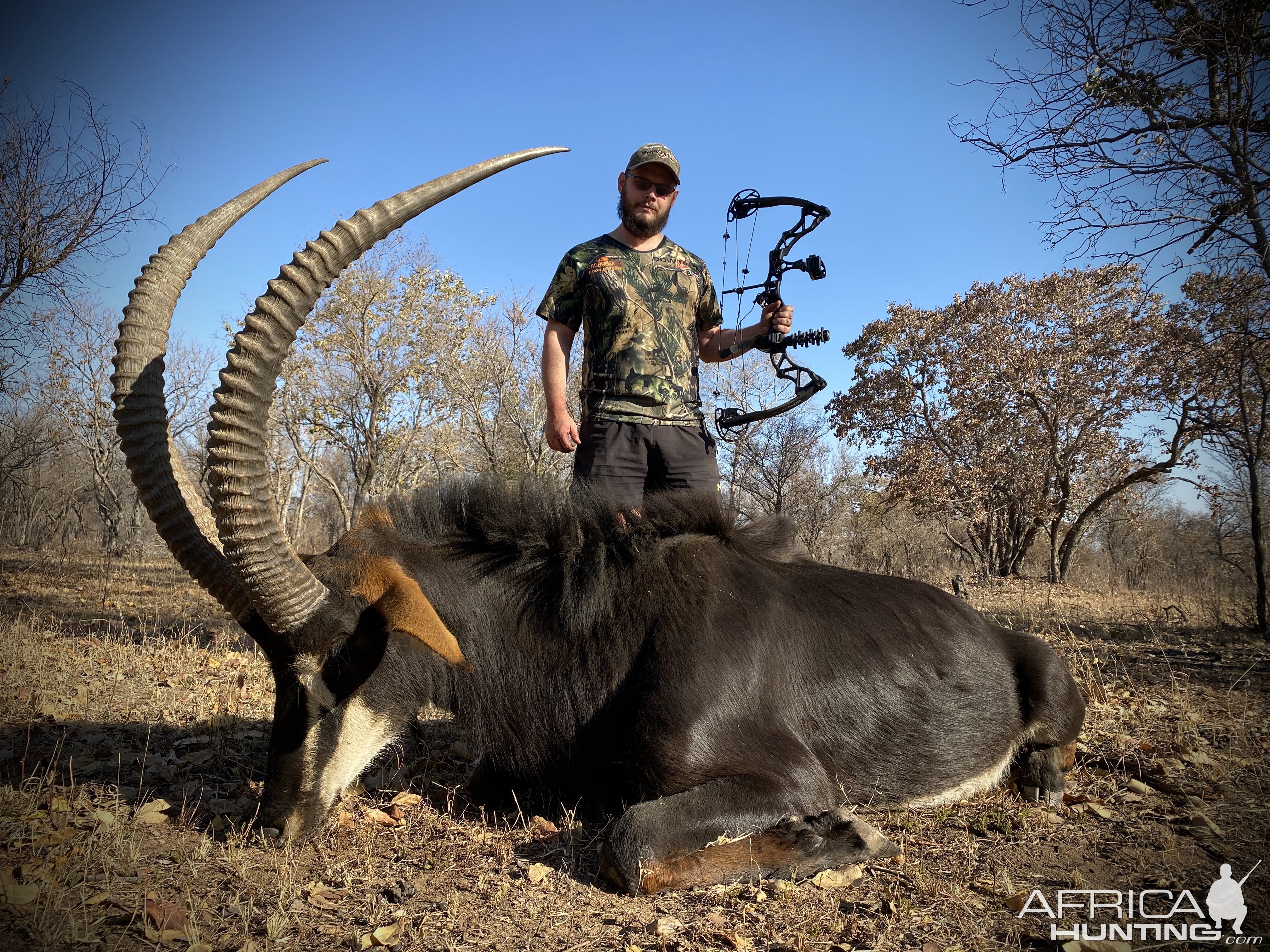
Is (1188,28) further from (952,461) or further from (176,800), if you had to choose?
(952,461)

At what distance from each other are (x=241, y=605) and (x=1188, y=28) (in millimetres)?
7835

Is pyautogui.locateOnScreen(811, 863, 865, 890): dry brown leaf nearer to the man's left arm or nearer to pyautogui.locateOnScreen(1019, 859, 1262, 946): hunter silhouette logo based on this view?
pyautogui.locateOnScreen(1019, 859, 1262, 946): hunter silhouette logo

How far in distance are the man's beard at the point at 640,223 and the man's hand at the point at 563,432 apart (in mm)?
1300

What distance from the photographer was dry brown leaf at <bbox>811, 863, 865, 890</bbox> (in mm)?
2725

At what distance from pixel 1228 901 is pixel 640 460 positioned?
3.16m

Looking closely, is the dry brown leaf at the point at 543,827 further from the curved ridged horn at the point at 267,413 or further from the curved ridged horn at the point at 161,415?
the curved ridged horn at the point at 161,415

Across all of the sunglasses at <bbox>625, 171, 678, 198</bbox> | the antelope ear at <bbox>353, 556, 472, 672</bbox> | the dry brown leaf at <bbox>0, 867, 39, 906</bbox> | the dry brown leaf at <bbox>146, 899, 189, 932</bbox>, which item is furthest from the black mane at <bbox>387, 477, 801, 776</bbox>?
the sunglasses at <bbox>625, 171, 678, 198</bbox>

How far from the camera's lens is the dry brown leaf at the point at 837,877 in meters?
2.72

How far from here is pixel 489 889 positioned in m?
2.70

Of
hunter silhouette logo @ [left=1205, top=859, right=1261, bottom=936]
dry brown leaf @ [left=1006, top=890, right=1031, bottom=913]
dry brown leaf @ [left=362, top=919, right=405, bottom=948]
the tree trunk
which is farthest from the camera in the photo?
the tree trunk

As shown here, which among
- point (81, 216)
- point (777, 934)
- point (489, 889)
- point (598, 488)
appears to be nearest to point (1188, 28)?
point (598, 488)

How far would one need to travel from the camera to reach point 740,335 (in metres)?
4.93

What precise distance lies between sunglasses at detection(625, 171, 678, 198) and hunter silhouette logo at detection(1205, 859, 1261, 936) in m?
4.25

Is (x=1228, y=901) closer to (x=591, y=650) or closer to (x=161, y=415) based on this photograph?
(x=591, y=650)
